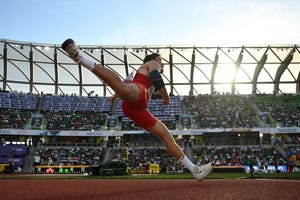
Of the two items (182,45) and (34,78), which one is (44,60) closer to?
(34,78)

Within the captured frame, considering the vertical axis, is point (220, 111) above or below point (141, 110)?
above

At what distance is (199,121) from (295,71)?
59.2ft

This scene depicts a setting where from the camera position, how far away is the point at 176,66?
1924 inches

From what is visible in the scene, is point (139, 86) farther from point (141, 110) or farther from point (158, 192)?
point (158, 192)

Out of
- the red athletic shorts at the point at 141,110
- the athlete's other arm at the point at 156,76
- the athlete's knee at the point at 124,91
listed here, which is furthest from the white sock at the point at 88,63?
the athlete's other arm at the point at 156,76

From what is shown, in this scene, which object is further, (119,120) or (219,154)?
(119,120)

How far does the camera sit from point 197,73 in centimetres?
4944

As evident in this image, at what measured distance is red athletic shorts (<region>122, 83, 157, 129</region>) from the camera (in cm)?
502

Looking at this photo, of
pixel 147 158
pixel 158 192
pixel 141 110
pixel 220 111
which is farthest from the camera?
pixel 220 111

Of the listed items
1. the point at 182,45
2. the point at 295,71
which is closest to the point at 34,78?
the point at 182,45

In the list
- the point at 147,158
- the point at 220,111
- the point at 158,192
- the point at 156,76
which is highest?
the point at 220,111

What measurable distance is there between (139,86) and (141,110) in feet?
1.58

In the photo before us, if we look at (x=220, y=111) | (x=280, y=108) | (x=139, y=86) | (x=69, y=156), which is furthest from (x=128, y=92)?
(x=280, y=108)

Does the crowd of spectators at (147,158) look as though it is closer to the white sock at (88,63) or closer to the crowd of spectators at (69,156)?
the crowd of spectators at (69,156)
